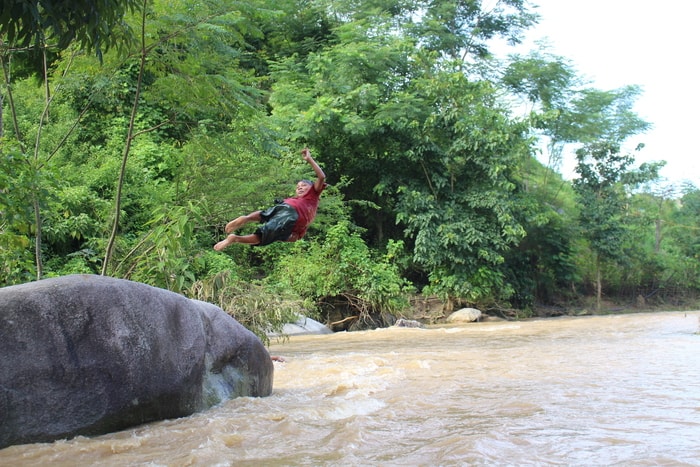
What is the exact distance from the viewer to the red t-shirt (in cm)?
635

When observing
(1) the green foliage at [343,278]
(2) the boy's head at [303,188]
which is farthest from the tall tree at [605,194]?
(2) the boy's head at [303,188]

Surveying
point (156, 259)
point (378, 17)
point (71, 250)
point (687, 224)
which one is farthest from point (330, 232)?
point (687, 224)

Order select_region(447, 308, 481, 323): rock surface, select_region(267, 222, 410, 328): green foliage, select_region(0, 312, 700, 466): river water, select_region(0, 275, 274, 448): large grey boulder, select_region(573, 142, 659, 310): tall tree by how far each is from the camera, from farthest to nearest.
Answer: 1. select_region(573, 142, 659, 310): tall tree
2. select_region(447, 308, 481, 323): rock surface
3. select_region(267, 222, 410, 328): green foliage
4. select_region(0, 275, 274, 448): large grey boulder
5. select_region(0, 312, 700, 466): river water

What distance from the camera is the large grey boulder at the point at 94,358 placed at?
447 cm

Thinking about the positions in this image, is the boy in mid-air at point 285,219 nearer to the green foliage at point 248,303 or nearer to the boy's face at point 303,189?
the boy's face at point 303,189

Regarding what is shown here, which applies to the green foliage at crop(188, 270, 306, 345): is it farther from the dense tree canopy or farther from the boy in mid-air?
the boy in mid-air

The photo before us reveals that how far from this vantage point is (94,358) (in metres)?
4.74

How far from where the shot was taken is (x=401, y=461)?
4008mm

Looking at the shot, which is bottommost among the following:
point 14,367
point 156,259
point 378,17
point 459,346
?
point 459,346

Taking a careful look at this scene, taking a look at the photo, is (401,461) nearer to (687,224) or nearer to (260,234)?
(260,234)

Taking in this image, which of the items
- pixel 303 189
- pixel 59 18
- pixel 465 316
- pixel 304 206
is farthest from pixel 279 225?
pixel 465 316

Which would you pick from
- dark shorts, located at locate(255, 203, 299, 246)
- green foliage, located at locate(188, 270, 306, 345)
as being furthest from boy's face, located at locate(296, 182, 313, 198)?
green foliage, located at locate(188, 270, 306, 345)

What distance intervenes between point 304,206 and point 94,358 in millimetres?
2513

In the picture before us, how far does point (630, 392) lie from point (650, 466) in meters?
2.58
